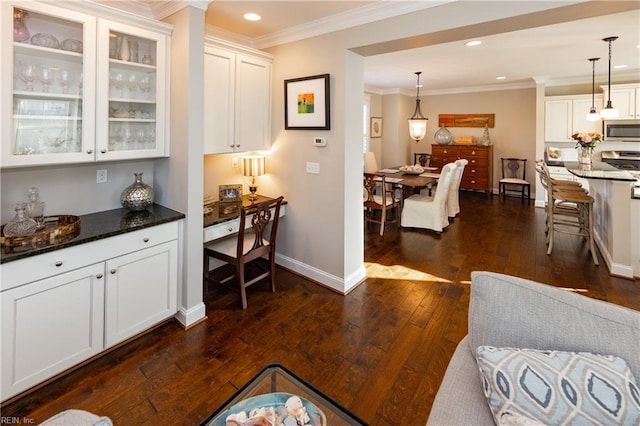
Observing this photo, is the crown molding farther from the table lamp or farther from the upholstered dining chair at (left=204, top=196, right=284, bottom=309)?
the upholstered dining chair at (left=204, top=196, right=284, bottom=309)

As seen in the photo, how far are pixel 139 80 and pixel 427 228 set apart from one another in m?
4.29

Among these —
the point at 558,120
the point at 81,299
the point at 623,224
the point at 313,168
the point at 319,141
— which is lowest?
the point at 81,299

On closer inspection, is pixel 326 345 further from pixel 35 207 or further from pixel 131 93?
pixel 131 93

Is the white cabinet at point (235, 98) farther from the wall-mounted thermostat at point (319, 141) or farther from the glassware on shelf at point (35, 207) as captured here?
the glassware on shelf at point (35, 207)

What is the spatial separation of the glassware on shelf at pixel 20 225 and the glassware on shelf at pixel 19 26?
98 cm

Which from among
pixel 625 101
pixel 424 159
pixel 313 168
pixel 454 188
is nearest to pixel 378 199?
pixel 454 188

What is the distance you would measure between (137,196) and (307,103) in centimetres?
173

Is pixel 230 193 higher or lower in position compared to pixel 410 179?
A: lower

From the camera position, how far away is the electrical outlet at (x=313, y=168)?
3.36 m

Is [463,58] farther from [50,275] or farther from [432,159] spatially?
[50,275]

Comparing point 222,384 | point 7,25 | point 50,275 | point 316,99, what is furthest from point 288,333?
point 7,25

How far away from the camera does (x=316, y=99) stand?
3.23m

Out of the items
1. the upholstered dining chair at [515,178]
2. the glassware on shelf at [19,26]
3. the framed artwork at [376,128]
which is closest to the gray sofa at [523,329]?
the glassware on shelf at [19,26]

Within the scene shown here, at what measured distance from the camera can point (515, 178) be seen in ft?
25.8
